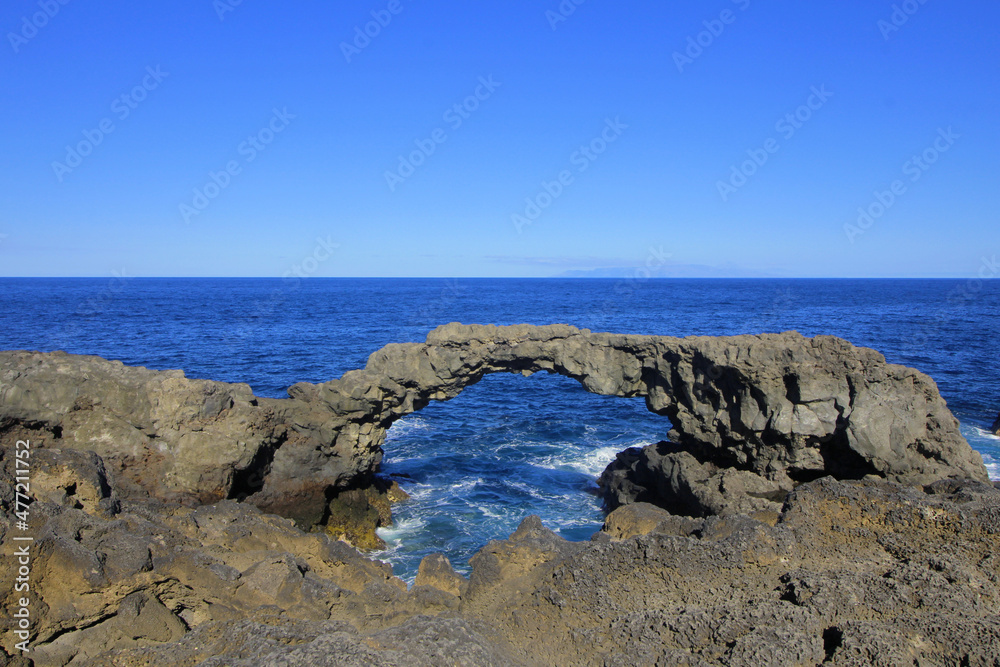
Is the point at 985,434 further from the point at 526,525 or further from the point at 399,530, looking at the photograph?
the point at 526,525

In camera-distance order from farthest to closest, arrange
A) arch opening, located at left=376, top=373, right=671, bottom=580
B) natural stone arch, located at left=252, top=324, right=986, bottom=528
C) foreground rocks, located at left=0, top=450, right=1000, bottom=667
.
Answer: arch opening, located at left=376, top=373, right=671, bottom=580
natural stone arch, located at left=252, top=324, right=986, bottom=528
foreground rocks, located at left=0, top=450, right=1000, bottom=667

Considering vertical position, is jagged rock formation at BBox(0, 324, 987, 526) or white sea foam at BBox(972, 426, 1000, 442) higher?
jagged rock formation at BBox(0, 324, 987, 526)

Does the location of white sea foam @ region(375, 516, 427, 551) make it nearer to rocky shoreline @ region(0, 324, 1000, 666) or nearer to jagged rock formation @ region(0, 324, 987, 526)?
rocky shoreline @ region(0, 324, 1000, 666)

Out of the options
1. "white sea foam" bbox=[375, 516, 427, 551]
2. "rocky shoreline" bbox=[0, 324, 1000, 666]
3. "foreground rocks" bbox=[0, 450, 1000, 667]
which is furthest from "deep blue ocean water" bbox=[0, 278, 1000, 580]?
"foreground rocks" bbox=[0, 450, 1000, 667]

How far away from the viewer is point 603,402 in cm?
4044

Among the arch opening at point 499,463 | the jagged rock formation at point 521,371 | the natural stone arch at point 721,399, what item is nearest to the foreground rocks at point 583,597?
the jagged rock formation at point 521,371

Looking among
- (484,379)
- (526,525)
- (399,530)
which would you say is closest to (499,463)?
(399,530)

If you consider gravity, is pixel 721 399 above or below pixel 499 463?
above

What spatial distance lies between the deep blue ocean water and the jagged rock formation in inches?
175

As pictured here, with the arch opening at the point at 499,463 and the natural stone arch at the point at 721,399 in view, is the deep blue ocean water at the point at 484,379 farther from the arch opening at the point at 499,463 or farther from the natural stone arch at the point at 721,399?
the natural stone arch at the point at 721,399

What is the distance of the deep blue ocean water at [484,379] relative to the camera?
23.8 metres

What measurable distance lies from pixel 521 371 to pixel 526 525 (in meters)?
8.94

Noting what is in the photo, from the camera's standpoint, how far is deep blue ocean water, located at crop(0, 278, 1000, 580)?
23.8 m

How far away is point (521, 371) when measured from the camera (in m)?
22.0
